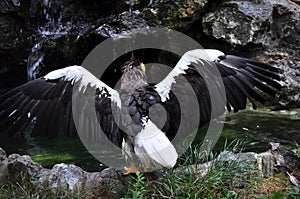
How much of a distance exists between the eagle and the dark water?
39.0 inches

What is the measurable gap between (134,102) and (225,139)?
193cm

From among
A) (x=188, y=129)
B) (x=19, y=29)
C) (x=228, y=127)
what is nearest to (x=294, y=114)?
(x=228, y=127)

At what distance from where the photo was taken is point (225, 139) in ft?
16.3

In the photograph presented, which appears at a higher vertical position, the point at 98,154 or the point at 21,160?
the point at 21,160

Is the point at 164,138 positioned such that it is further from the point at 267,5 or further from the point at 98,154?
the point at 267,5

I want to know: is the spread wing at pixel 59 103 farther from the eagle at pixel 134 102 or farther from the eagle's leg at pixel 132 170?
the eagle's leg at pixel 132 170

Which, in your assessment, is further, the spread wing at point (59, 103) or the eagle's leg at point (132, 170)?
the eagle's leg at point (132, 170)

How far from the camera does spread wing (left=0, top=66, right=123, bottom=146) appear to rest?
11.1 feet

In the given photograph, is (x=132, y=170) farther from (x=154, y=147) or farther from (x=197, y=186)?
(x=197, y=186)

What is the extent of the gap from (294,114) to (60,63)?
379 centimetres

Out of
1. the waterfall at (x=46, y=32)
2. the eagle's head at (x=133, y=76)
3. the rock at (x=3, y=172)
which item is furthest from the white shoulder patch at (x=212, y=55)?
the waterfall at (x=46, y=32)

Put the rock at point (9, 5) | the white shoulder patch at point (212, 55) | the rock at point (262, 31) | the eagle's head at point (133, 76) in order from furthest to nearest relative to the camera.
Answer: the rock at point (9, 5) → the rock at point (262, 31) → the eagle's head at point (133, 76) → the white shoulder patch at point (212, 55)

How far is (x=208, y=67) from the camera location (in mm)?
3418

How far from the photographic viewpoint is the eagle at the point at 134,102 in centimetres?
332
